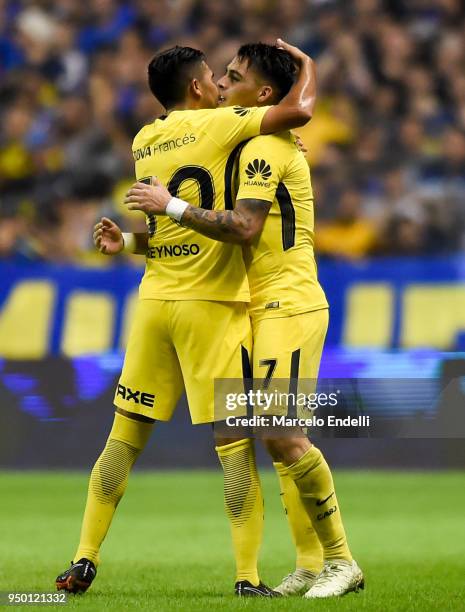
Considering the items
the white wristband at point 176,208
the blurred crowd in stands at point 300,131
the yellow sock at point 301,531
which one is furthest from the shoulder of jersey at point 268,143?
the blurred crowd in stands at point 300,131

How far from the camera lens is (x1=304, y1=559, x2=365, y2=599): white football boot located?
16.6ft

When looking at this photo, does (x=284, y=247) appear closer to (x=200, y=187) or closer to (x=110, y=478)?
(x=200, y=187)

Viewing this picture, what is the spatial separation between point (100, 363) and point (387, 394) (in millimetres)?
2994

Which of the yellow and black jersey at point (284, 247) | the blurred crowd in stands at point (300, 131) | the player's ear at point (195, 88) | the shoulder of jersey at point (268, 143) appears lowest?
the yellow and black jersey at point (284, 247)

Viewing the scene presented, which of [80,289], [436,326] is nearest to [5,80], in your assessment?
[80,289]

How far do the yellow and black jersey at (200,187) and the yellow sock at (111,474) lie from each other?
60cm

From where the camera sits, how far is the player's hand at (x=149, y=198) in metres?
5.17

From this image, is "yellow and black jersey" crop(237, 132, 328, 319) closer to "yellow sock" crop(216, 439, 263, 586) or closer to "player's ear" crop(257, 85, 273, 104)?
"player's ear" crop(257, 85, 273, 104)

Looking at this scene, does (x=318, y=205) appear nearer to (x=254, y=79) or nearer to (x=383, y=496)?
(x=383, y=496)

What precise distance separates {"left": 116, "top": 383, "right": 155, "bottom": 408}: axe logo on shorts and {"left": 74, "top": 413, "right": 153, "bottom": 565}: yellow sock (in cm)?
10

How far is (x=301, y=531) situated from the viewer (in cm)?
554

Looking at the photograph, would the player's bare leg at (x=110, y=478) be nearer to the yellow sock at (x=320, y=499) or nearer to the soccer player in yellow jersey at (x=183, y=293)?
the soccer player in yellow jersey at (x=183, y=293)

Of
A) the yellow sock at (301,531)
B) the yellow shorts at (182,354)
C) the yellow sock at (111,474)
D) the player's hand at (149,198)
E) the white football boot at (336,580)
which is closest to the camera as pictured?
the white football boot at (336,580)

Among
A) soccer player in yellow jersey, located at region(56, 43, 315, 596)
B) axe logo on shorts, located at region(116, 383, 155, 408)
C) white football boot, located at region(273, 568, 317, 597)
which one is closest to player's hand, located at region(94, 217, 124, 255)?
soccer player in yellow jersey, located at region(56, 43, 315, 596)
